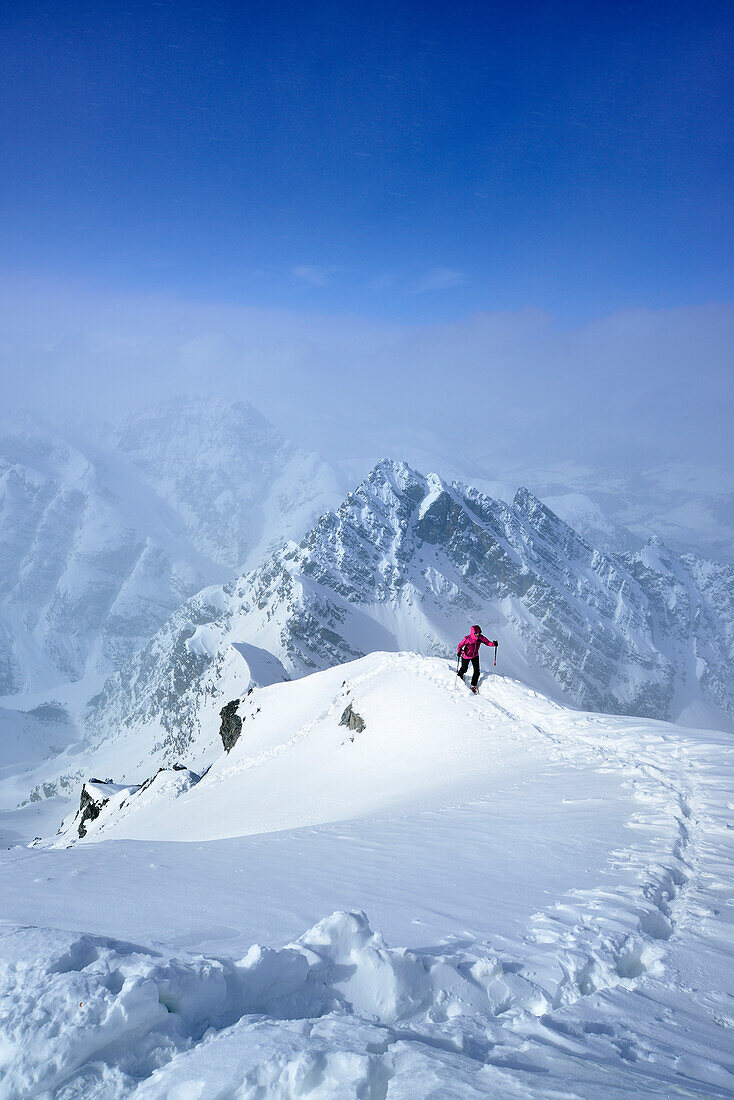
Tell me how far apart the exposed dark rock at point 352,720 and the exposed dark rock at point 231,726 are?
44.1ft

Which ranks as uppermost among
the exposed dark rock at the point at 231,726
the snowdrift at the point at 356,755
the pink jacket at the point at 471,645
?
the pink jacket at the point at 471,645

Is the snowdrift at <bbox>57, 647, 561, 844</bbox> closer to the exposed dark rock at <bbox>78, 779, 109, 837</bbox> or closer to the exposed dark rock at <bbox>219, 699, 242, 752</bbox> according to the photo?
the exposed dark rock at <bbox>219, 699, 242, 752</bbox>

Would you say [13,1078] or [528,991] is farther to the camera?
[528,991]

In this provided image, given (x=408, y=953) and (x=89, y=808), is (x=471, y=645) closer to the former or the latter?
(x=408, y=953)

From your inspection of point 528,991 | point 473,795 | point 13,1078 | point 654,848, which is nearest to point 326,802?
point 473,795

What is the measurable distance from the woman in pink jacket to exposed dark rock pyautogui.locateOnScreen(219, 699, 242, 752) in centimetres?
2134

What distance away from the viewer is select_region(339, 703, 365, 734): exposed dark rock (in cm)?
2547

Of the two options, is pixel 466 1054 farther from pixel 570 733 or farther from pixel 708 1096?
pixel 570 733

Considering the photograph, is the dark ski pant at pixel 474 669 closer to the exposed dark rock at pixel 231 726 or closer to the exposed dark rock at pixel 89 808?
the exposed dark rock at pixel 231 726

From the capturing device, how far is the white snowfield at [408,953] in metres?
2.92

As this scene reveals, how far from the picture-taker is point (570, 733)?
1606cm

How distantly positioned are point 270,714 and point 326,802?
62.4ft

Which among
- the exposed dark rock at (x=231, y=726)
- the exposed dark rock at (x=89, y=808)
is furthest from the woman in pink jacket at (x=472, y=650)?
the exposed dark rock at (x=89, y=808)

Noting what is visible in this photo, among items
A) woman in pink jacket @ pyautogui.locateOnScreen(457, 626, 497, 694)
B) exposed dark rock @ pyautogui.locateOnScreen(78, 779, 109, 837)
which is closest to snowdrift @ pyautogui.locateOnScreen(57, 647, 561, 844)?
woman in pink jacket @ pyautogui.locateOnScreen(457, 626, 497, 694)
